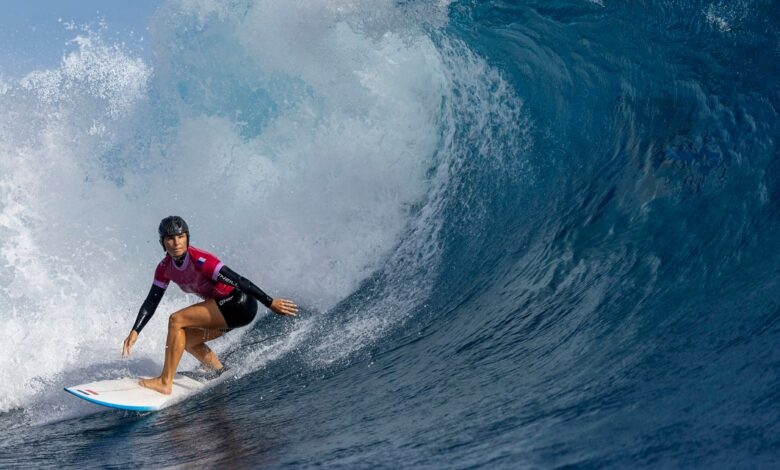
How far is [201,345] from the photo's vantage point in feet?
22.2

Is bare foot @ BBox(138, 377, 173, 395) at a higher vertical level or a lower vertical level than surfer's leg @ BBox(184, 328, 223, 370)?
lower

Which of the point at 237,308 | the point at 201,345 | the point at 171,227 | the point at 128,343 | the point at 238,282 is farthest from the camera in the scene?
the point at 201,345

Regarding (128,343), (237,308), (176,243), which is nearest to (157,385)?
(128,343)

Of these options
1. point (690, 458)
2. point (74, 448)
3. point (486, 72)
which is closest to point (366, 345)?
point (74, 448)

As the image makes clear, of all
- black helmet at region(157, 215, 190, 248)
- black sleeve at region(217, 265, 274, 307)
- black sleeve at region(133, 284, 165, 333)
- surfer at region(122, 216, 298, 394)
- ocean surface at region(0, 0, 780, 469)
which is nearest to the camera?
ocean surface at region(0, 0, 780, 469)

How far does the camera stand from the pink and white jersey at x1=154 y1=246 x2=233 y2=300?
20.8ft

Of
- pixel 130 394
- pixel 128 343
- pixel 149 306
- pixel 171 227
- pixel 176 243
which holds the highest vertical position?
pixel 171 227

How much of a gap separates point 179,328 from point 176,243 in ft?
2.43

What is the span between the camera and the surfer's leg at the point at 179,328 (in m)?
6.28

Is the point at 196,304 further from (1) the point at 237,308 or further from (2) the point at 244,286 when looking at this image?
(2) the point at 244,286

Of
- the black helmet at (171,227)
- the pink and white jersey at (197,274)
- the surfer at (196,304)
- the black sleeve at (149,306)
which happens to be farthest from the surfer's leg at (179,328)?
the black helmet at (171,227)

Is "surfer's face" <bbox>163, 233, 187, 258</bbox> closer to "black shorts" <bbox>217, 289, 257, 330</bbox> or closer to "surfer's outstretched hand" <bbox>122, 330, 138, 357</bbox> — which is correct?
"black shorts" <bbox>217, 289, 257, 330</bbox>

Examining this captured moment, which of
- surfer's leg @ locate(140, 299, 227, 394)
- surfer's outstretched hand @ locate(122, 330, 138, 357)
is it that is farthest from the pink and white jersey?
surfer's outstretched hand @ locate(122, 330, 138, 357)

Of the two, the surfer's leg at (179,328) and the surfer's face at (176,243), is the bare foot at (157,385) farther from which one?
the surfer's face at (176,243)
